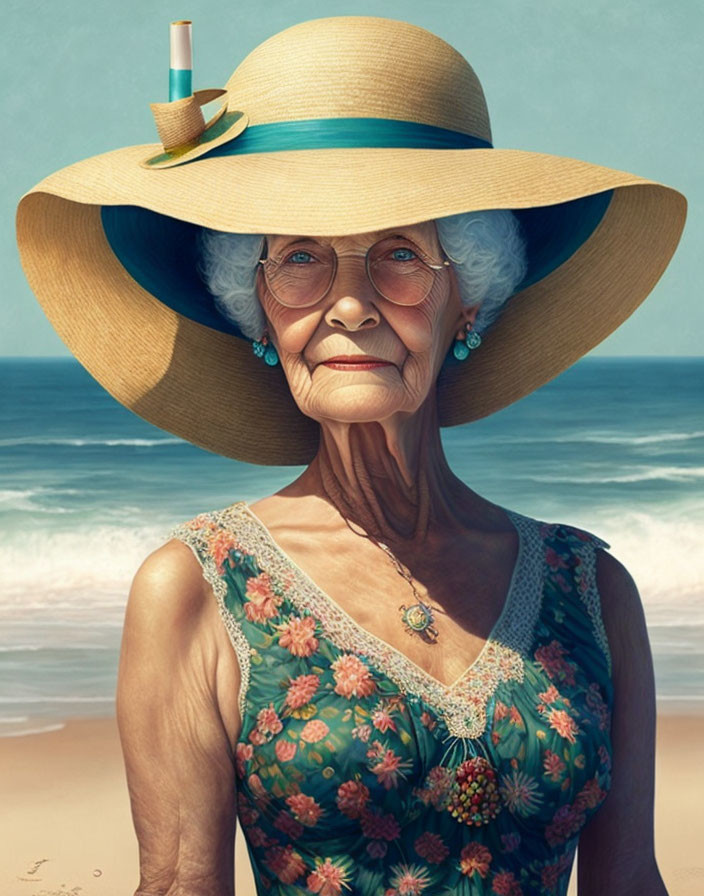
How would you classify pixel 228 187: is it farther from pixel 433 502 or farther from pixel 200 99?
pixel 433 502

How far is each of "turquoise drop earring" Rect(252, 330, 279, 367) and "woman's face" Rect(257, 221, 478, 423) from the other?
114 millimetres

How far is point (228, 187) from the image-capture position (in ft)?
8.41

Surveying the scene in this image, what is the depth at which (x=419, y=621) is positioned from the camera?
2.77 meters

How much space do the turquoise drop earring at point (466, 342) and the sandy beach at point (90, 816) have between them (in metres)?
5.48

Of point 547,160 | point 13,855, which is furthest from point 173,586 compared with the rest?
point 13,855

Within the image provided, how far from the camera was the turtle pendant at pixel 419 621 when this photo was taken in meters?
2.76

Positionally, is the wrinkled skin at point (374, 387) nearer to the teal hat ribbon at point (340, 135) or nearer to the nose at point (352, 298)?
the nose at point (352, 298)

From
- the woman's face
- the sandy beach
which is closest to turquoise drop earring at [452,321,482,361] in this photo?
the woman's face

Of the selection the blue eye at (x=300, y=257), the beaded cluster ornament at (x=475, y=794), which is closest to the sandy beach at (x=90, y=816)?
the beaded cluster ornament at (x=475, y=794)

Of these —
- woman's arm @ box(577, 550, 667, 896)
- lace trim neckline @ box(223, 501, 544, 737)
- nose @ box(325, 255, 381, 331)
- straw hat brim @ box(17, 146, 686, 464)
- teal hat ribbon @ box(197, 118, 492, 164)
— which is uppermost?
teal hat ribbon @ box(197, 118, 492, 164)

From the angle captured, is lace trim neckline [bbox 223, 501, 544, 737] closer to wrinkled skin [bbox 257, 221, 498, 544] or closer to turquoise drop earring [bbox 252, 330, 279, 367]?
wrinkled skin [bbox 257, 221, 498, 544]

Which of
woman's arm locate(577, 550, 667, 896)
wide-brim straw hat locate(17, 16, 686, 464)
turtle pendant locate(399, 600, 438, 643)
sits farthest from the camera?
woman's arm locate(577, 550, 667, 896)

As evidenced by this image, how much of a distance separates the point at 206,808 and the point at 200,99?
121cm

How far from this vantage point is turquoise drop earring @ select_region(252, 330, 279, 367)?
2.79 m
